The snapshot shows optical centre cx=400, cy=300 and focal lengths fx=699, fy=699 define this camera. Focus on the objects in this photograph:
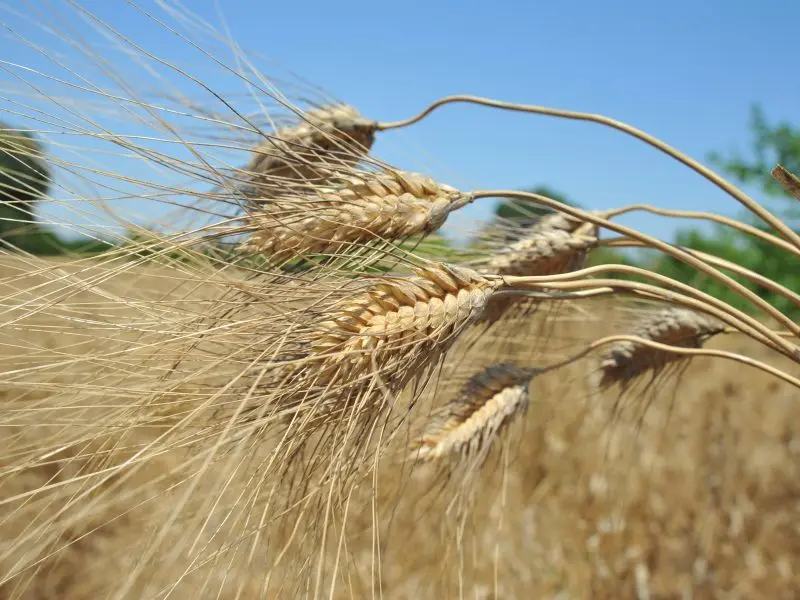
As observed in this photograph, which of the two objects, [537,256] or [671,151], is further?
[537,256]

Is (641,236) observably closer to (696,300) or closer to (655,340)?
(696,300)

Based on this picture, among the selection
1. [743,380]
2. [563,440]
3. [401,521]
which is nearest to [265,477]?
[401,521]

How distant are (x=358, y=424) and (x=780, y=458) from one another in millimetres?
2208

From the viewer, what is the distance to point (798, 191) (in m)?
0.79

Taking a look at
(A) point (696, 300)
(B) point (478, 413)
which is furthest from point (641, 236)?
(B) point (478, 413)

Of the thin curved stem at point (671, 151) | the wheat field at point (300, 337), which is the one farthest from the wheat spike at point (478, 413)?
the thin curved stem at point (671, 151)

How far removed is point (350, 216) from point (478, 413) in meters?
0.41

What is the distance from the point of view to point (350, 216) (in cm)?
75

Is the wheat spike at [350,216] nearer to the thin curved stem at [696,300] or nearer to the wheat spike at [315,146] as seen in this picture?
the wheat spike at [315,146]

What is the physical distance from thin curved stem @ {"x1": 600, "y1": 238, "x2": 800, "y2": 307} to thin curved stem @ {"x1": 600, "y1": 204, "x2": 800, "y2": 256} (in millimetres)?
48

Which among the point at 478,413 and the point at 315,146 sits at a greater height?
the point at 315,146

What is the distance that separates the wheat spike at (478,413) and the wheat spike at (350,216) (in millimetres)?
332

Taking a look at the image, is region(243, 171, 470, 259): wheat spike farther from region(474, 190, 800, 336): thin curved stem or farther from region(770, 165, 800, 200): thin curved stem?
region(770, 165, 800, 200): thin curved stem

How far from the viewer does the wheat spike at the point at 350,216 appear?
74cm
